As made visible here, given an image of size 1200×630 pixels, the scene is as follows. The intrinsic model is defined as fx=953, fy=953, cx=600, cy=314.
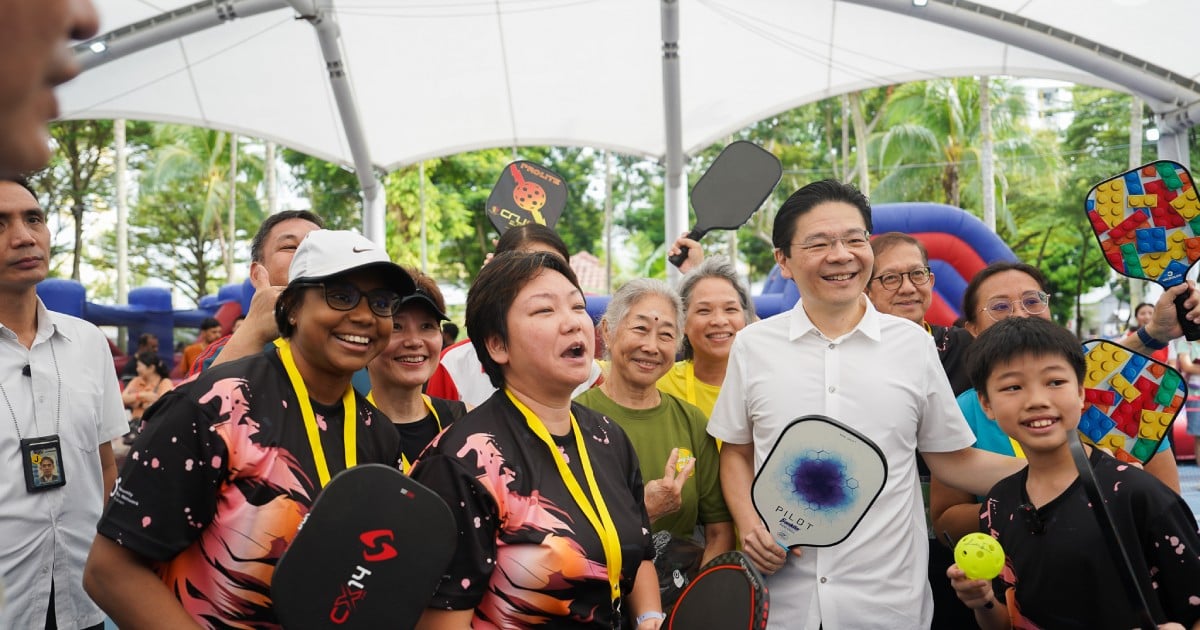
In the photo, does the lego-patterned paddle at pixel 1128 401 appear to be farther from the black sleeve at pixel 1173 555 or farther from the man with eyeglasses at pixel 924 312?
the man with eyeglasses at pixel 924 312

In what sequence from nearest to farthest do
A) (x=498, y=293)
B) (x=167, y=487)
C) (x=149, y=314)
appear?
(x=167, y=487) < (x=498, y=293) < (x=149, y=314)

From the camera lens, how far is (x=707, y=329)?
382cm

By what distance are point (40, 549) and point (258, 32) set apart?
11945mm

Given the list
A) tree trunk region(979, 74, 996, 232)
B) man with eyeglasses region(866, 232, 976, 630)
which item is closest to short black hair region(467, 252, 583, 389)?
man with eyeglasses region(866, 232, 976, 630)

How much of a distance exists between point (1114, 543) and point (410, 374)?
1.93 meters

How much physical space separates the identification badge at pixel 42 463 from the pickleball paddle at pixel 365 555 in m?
1.58

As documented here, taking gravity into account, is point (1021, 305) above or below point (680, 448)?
above

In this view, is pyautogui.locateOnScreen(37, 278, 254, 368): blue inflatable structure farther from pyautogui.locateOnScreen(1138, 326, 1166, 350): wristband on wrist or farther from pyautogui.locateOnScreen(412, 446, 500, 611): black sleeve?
pyautogui.locateOnScreen(412, 446, 500, 611): black sleeve

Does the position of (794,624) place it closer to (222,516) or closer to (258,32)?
(222,516)

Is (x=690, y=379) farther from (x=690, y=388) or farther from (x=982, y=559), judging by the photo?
(x=982, y=559)

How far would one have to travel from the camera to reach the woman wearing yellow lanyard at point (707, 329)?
12.5 ft

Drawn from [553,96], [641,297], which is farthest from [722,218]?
[553,96]

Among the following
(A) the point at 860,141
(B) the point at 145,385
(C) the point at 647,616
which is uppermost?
(C) the point at 647,616

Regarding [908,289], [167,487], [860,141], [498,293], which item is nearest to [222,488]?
[167,487]
